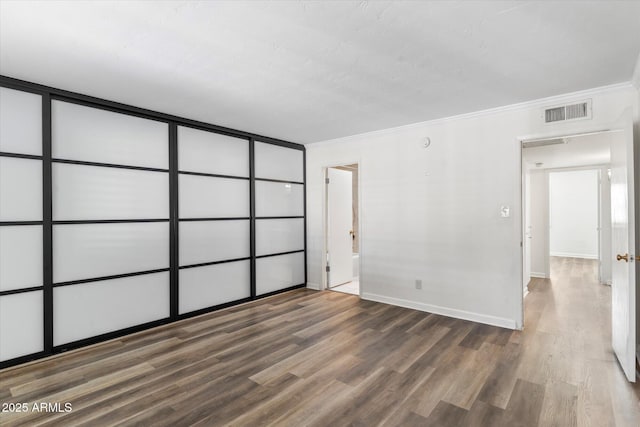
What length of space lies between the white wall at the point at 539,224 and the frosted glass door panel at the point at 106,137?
22.2 feet

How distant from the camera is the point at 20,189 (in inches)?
111

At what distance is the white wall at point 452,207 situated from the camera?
11.8 feet

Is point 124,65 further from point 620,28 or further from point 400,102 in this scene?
point 620,28

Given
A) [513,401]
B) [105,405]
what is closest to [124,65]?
[105,405]

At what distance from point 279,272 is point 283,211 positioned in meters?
0.99

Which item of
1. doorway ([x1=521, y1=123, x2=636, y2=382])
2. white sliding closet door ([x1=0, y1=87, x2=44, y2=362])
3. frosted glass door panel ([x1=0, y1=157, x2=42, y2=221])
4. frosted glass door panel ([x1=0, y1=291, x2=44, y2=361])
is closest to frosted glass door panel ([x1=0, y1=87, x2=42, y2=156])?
white sliding closet door ([x1=0, y1=87, x2=44, y2=362])

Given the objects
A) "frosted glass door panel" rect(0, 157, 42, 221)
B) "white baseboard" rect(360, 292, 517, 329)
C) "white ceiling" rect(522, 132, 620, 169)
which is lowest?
"white baseboard" rect(360, 292, 517, 329)

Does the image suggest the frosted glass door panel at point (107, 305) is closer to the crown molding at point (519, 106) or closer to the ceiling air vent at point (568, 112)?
the crown molding at point (519, 106)

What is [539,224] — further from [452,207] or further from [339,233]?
[339,233]

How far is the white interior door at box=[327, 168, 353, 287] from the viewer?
5594 mm

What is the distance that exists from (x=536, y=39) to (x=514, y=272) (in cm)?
241

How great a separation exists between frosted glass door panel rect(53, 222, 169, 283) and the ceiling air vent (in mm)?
4400

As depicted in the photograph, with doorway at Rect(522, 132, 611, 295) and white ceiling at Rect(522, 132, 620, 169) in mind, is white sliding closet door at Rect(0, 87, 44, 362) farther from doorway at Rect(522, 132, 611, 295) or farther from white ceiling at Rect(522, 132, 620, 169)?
white ceiling at Rect(522, 132, 620, 169)

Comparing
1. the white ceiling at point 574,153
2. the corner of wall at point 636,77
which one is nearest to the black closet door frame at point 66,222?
the corner of wall at point 636,77
